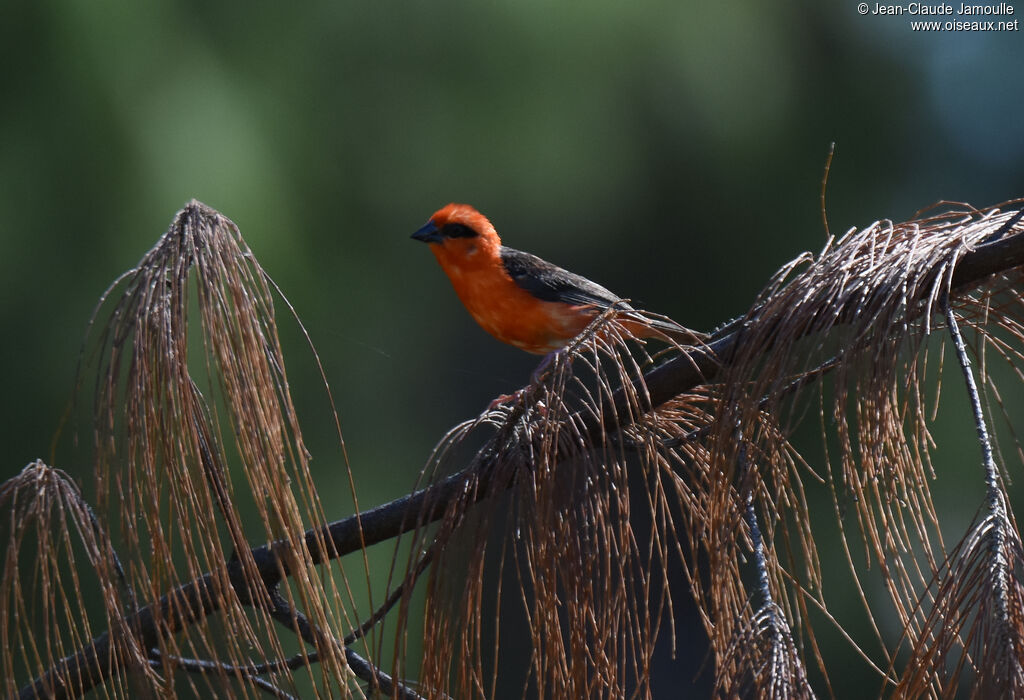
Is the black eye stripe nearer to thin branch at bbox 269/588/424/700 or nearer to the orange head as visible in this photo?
the orange head

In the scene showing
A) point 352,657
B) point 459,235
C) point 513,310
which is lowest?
point 352,657

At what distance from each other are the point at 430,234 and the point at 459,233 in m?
0.07

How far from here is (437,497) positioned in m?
1.05

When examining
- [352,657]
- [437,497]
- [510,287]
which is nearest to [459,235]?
[510,287]

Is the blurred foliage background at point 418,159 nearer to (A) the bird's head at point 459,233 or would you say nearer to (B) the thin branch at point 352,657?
(A) the bird's head at point 459,233

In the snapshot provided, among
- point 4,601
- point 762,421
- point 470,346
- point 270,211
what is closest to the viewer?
point 762,421

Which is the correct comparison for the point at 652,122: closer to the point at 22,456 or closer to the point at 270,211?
the point at 270,211

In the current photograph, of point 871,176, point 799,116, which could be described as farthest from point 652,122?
point 871,176

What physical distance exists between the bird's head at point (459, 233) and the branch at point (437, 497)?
103cm

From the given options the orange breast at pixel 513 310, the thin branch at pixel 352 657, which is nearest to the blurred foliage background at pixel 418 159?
the orange breast at pixel 513 310

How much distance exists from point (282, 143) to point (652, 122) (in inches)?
42.2

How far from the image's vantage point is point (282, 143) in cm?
251

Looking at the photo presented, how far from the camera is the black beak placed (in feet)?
7.44

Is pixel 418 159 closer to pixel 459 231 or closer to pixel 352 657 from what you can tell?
pixel 459 231
